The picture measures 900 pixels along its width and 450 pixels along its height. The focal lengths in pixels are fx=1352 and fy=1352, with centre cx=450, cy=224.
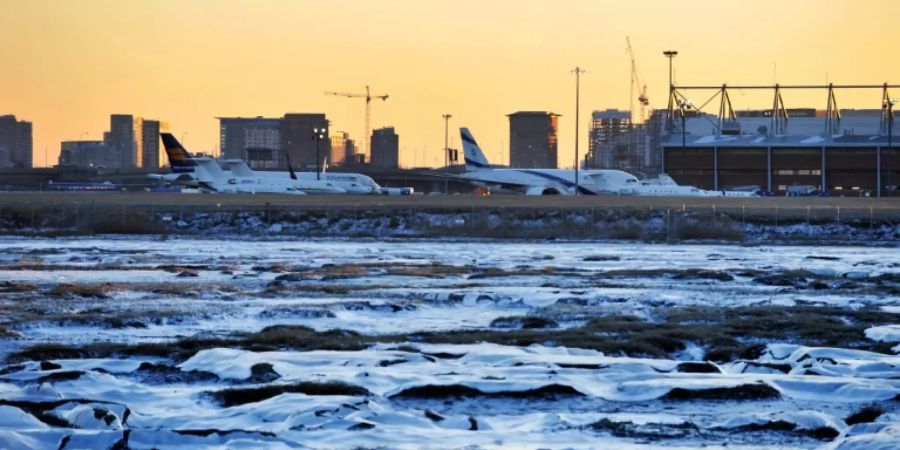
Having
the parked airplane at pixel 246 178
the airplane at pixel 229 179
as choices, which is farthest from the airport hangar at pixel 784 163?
the airplane at pixel 229 179

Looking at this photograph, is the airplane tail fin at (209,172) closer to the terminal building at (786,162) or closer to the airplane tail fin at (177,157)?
the airplane tail fin at (177,157)

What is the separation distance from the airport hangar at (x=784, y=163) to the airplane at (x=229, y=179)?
44.7 meters

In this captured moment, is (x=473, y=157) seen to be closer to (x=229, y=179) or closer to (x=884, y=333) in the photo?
(x=229, y=179)

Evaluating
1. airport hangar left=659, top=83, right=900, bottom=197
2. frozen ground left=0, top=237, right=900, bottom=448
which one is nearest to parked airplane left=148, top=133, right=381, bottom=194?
→ airport hangar left=659, top=83, right=900, bottom=197

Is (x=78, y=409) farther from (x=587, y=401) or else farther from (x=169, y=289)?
(x=169, y=289)

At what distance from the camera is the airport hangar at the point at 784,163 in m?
134

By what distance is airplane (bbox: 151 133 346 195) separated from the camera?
342 ft

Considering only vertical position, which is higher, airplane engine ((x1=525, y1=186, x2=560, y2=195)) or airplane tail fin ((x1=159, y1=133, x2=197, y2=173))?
airplane tail fin ((x1=159, y1=133, x2=197, y2=173))

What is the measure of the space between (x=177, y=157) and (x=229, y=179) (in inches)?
261

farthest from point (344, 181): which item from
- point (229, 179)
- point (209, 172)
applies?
point (209, 172)

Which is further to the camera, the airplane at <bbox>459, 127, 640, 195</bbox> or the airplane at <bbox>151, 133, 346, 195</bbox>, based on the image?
the airplane at <bbox>459, 127, 640, 195</bbox>

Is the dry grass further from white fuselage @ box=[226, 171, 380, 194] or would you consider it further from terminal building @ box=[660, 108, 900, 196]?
terminal building @ box=[660, 108, 900, 196]

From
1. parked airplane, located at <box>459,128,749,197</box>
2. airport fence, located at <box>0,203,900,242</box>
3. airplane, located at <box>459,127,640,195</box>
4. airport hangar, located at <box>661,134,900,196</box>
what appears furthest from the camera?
airport hangar, located at <box>661,134,900,196</box>

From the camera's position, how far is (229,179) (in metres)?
107
